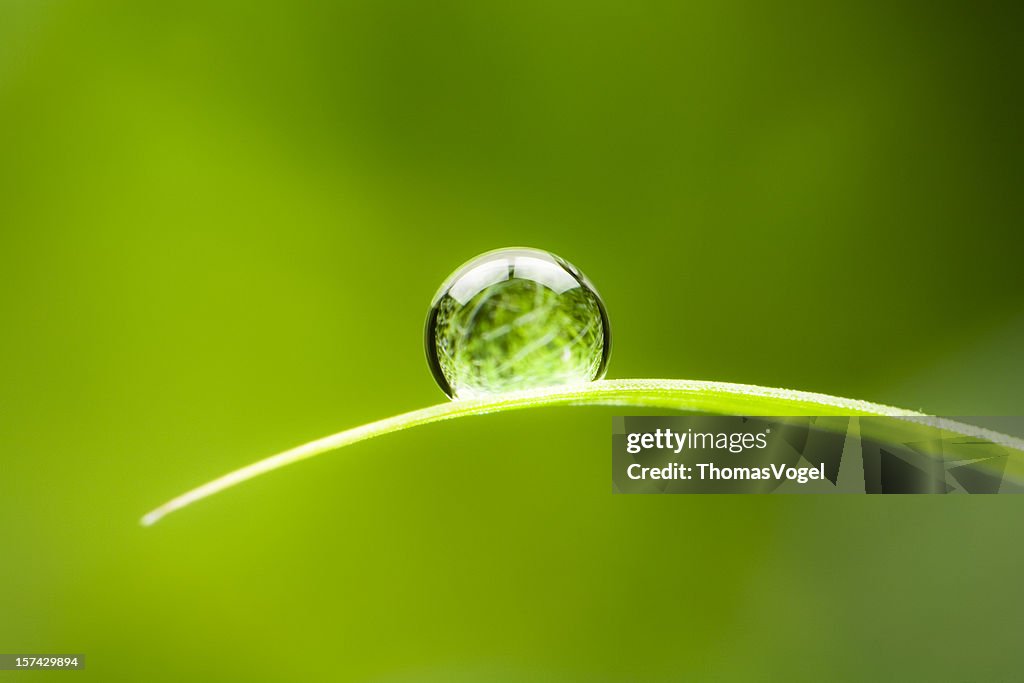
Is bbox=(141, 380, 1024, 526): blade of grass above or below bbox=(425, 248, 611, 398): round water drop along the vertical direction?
below

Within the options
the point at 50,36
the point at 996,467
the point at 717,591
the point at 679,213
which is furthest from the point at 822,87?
the point at 50,36

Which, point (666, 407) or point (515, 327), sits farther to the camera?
point (666, 407)

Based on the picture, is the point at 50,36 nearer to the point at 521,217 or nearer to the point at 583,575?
the point at 521,217

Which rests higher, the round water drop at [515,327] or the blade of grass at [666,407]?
the round water drop at [515,327]
